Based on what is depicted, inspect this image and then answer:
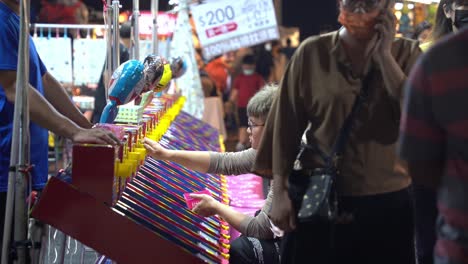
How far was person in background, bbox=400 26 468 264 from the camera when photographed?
2.29 meters

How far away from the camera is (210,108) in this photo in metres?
11.6

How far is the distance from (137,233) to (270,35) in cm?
646

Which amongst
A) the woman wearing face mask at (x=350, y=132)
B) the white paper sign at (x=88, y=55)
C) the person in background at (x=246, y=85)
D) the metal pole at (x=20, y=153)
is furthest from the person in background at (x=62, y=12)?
the woman wearing face mask at (x=350, y=132)

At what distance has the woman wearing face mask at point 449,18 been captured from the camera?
423 centimetres

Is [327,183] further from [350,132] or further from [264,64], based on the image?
[264,64]

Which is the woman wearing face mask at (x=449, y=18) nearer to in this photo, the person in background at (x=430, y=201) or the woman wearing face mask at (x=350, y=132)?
the person in background at (x=430, y=201)

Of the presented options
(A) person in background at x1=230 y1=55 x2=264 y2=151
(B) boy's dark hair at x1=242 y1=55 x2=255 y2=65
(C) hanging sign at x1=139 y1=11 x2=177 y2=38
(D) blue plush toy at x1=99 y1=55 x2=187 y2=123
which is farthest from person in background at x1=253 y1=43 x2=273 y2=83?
(D) blue plush toy at x1=99 y1=55 x2=187 y2=123

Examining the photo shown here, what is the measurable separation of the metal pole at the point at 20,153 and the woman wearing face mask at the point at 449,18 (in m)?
1.91

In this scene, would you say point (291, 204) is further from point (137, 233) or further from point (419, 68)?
point (419, 68)

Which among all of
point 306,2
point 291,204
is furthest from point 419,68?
point 306,2

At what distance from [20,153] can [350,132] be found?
1209 mm

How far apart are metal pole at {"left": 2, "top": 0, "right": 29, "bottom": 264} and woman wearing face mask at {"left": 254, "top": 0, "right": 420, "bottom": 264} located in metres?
0.91

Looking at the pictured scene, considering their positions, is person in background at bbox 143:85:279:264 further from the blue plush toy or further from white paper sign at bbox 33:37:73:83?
white paper sign at bbox 33:37:73:83

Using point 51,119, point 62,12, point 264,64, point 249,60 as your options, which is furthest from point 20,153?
point 264,64
